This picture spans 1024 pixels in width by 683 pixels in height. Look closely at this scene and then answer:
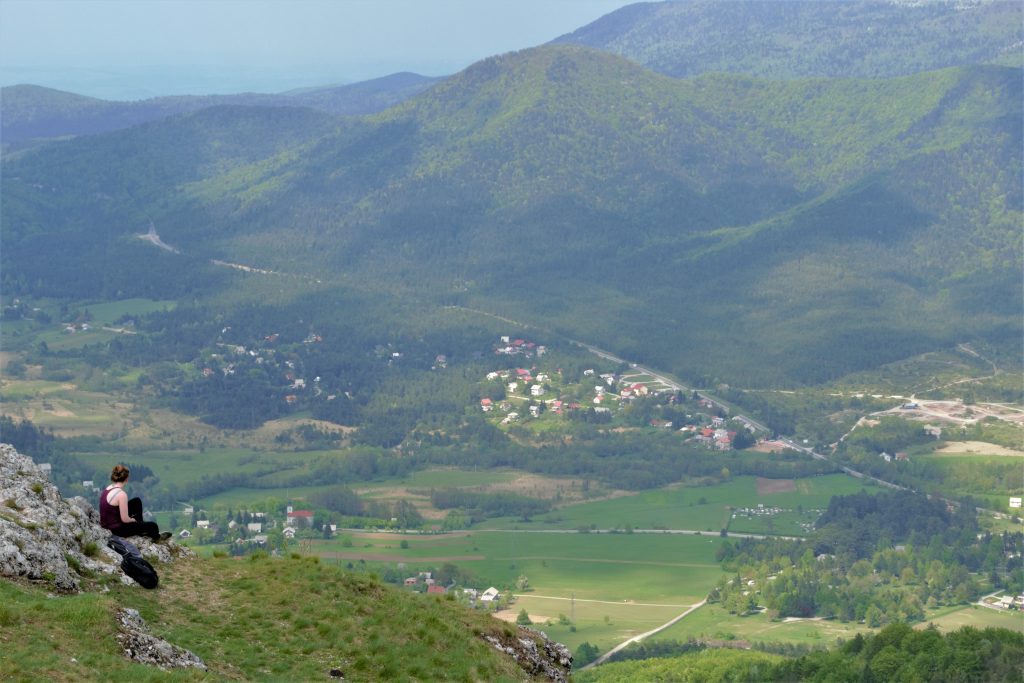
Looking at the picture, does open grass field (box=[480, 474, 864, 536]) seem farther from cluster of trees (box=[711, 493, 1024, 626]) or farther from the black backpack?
the black backpack

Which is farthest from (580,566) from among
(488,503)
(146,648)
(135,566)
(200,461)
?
(146,648)

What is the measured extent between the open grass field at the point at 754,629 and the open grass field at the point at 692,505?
19.3 m

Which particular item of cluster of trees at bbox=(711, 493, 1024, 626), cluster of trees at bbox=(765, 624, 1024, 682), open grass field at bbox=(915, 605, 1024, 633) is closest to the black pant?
cluster of trees at bbox=(765, 624, 1024, 682)

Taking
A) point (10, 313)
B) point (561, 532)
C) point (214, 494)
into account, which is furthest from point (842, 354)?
point (10, 313)

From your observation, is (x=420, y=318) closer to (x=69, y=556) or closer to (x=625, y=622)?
(x=625, y=622)

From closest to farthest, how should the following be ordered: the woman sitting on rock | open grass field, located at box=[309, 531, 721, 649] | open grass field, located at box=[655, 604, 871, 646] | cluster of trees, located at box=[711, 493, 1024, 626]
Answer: the woman sitting on rock
open grass field, located at box=[655, 604, 871, 646]
open grass field, located at box=[309, 531, 721, 649]
cluster of trees, located at box=[711, 493, 1024, 626]

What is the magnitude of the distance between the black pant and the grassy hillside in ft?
2.98

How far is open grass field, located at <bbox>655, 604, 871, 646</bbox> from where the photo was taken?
70.9 metres

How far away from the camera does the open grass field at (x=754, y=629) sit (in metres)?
70.9

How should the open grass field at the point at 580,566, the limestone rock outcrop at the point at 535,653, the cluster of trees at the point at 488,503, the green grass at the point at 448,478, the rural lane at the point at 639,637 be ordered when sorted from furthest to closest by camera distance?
the green grass at the point at 448,478, the cluster of trees at the point at 488,503, the open grass field at the point at 580,566, the rural lane at the point at 639,637, the limestone rock outcrop at the point at 535,653

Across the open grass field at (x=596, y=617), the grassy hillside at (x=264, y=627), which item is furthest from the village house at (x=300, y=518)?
the grassy hillside at (x=264, y=627)

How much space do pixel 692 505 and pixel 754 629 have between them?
30331 millimetres

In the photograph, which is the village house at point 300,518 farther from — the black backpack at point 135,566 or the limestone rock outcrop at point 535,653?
the black backpack at point 135,566

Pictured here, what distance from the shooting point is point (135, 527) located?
29266 millimetres
